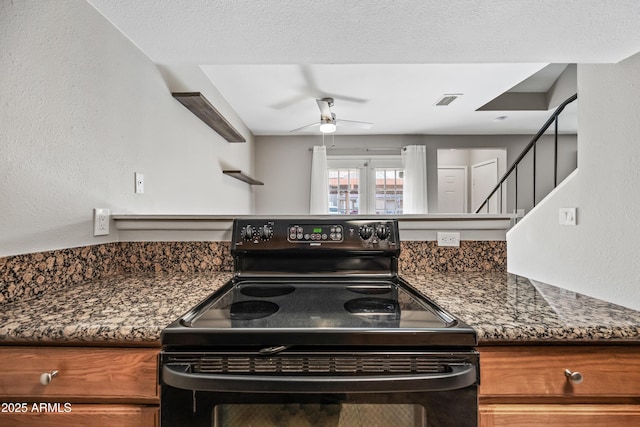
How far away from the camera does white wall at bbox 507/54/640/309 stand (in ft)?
3.54

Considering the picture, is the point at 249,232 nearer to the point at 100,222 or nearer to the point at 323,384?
the point at 100,222

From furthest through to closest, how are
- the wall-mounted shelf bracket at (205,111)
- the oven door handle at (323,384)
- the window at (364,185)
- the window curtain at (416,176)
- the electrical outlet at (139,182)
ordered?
1. the window at (364,185)
2. the window curtain at (416,176)
3. the wall-mounted shelf bracket at (205,111)
4. the electrical outlet at (139,182)
5. the oven door handle at (323,384)

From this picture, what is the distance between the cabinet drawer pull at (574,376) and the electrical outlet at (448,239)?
28.3 inches

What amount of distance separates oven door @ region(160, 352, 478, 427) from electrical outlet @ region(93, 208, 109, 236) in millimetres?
844

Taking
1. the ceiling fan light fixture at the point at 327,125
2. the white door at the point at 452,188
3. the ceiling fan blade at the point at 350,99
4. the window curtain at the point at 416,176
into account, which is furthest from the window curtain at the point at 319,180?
the white door at the point at 452,188

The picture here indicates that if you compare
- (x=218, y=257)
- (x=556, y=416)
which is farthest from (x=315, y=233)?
(x=556, y=416)

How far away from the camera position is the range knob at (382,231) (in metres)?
1.29

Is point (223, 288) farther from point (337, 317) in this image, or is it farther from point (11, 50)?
point (11, 50)

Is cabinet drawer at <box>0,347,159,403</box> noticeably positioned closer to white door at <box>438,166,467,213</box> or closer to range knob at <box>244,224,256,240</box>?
range knob at <box>244,224,256,240</box>

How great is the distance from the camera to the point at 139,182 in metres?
1.67

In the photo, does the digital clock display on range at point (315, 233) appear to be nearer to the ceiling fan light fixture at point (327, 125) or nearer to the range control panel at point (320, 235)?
the range control panel at point (320, 235)

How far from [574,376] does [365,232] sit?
0.74 metres

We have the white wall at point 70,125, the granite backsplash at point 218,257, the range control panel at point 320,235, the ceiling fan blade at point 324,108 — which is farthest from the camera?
the ceiling fan blade at point 324,108

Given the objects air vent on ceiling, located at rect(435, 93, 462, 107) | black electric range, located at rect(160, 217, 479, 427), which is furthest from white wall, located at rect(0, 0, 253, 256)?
air vent on ceiling, located at rect(435, 93, 462, 107)
